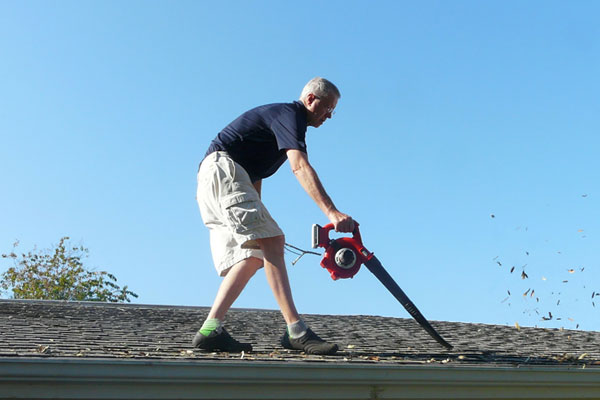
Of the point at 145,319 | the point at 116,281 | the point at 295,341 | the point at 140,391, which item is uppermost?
the point at 116,281

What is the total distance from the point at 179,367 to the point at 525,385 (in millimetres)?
2093

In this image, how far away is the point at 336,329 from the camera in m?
6.85

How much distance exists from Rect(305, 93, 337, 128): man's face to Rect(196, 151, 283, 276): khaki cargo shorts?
0.53m

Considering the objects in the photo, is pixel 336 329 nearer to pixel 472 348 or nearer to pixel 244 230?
pixel 472 348

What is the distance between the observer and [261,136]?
14.1 feet

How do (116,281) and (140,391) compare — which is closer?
(140,391)

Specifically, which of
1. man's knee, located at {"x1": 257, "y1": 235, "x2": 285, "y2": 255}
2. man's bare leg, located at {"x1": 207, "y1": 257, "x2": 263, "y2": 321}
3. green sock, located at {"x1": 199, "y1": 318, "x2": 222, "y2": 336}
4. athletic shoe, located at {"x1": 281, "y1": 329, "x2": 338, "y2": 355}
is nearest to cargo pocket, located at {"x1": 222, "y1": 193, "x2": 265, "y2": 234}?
man's knee, located at {"x1": 257, "y1": 235, "x2": 285, "y2": 255}

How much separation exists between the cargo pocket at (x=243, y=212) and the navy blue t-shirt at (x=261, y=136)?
0.31 meters

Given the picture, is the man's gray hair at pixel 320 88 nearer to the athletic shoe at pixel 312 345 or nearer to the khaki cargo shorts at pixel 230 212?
the khaki cargo shorts at pixel 230 212

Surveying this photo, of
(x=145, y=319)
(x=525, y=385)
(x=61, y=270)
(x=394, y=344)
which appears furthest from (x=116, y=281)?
(x=525, y=385)

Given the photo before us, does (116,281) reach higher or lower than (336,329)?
higher

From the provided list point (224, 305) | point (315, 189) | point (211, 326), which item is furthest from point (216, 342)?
point (315, 189)

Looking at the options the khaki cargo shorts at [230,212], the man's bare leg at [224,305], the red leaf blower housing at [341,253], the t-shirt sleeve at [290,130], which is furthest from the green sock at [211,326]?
the t-shirt sleeve at [290,130]

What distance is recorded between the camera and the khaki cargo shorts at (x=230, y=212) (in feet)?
13.2
